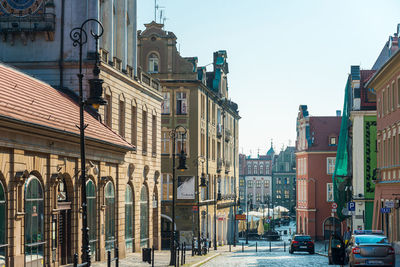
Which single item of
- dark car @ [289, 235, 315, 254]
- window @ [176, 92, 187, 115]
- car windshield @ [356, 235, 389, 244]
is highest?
window @ [176, 92, 187, 115]

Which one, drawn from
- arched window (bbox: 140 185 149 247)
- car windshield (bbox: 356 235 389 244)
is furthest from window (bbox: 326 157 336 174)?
car windshield (bbox: 356 235 389 244)

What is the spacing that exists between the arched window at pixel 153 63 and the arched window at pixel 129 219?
23.9 metres

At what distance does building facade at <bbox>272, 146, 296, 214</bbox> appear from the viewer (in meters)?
174

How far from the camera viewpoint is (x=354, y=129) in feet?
197

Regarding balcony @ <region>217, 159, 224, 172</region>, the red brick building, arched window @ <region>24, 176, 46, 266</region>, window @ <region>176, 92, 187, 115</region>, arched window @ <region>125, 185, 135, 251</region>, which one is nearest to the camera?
arched window @ <region>24, 176, 46, 266</region>

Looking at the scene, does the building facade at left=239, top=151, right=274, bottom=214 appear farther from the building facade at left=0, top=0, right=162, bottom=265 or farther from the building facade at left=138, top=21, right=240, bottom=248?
the building facade at left=0, top=0, right=162, bottom=265

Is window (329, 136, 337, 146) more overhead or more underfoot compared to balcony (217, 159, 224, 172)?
more overhead

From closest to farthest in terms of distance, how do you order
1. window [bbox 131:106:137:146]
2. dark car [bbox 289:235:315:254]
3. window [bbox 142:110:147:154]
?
window [bbox 131:106:137:146] < window [bbox 142:110:147:154] < dark car [bbox 289:235:315:254]

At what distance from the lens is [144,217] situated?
145ft

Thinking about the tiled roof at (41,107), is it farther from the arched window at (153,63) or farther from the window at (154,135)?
the arched window at (153,63)

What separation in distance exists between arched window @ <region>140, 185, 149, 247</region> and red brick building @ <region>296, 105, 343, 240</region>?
147 ft

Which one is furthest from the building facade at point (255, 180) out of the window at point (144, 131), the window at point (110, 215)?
the window at point (110, 215)

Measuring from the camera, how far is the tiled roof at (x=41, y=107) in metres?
24.2

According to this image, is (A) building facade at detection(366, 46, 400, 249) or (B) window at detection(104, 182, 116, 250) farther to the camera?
(A) building facade at detection(366, 46, 400, 249)
